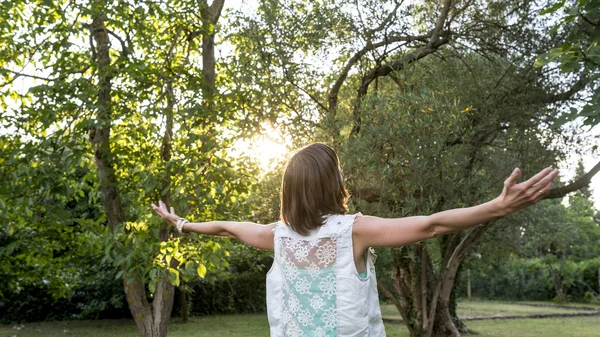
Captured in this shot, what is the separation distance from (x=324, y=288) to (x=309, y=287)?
67 millimetres

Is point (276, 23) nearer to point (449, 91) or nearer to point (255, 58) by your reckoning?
point (255, 58)

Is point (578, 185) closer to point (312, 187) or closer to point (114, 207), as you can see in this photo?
point (114, 207)

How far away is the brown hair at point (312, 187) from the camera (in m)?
2.50

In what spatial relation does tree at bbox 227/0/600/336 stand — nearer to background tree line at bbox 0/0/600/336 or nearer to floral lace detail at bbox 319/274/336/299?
background tree line at bbox 0/0/600/336

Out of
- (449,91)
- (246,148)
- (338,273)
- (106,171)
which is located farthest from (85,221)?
(338,273)

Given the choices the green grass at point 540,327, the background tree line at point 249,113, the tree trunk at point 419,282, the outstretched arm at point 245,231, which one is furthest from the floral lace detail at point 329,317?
the green grass at point 540,327

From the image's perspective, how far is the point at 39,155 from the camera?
762 centimetres

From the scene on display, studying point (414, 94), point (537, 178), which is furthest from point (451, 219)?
point (414, 94)

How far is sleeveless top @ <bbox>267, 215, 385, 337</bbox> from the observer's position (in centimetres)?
247

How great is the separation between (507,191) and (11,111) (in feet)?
26.2

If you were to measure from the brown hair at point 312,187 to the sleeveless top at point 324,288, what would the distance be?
1.8 inches

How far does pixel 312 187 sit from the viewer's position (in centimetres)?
251

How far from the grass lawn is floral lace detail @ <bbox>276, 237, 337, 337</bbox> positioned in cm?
1657

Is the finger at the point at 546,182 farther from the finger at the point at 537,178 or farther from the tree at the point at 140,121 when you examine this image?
the tree at the point at 140,121
